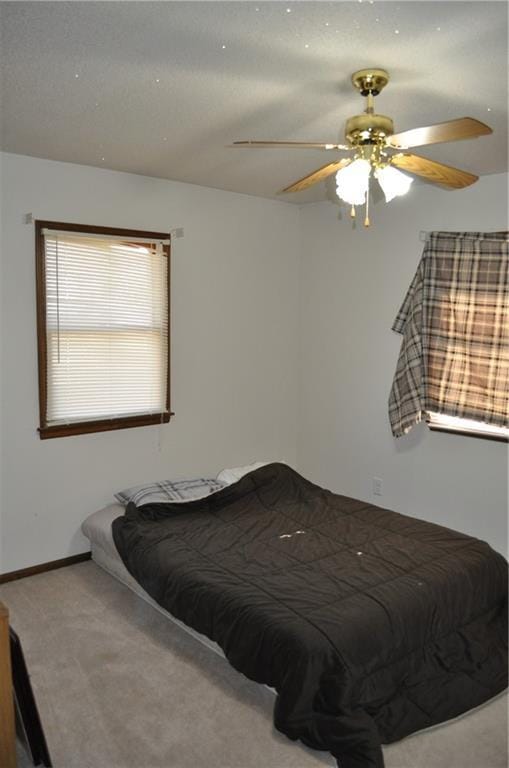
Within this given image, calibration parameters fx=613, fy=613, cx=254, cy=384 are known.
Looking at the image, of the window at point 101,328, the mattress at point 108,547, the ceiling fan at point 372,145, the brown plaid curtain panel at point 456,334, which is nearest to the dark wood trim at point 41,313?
the window at point 101,328

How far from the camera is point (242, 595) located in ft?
8.66

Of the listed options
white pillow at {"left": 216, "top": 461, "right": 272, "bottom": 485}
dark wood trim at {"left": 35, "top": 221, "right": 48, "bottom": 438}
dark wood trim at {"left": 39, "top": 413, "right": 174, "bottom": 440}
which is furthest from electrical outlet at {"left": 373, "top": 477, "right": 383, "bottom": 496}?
dark wood trim at {"left": 35, "top": 221, "right": 48, "bottom": 438}

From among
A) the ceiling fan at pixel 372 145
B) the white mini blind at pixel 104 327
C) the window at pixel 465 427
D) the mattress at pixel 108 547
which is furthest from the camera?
the window at pixel 465 427

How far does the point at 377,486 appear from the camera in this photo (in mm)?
4535

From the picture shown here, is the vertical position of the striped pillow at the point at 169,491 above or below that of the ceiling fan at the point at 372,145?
below

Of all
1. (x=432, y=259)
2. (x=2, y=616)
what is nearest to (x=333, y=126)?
(x=432, y=259)

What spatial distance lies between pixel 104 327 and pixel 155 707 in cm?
223

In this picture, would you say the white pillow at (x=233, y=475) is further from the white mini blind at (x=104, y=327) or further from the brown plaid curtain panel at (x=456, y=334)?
the brown plaid curtain panel at (x=456, y=334)

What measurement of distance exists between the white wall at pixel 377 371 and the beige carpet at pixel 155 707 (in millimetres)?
1611

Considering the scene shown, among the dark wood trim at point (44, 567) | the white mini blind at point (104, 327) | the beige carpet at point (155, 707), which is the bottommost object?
the beige carpet at point (155, 707)

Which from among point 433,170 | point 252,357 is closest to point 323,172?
point 433,170

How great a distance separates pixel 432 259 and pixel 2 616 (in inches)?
129

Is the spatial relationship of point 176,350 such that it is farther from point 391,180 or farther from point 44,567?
point 391,180

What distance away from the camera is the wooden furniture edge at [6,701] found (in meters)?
1.87
